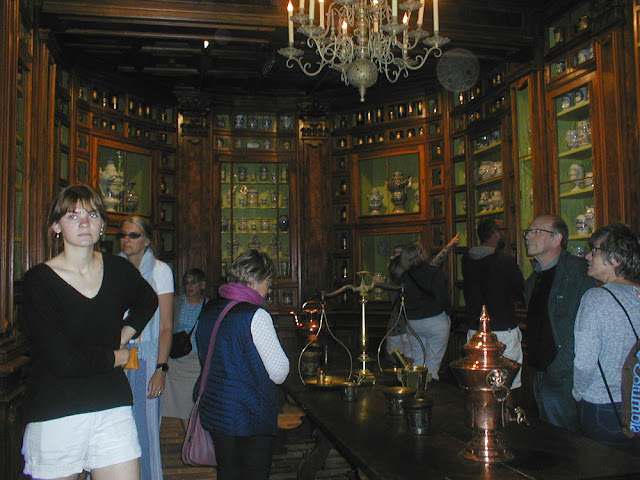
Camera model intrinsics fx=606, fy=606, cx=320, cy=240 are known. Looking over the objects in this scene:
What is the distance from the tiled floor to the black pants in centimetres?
119

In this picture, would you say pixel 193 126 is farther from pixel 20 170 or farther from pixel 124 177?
A: pixel 20 170

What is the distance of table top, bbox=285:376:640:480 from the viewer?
5.75ft

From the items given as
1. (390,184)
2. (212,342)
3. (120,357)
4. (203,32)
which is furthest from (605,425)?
(390,184)

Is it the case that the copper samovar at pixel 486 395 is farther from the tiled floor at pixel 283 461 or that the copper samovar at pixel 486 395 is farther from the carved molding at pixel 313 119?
the carved molding at pixel 313 119

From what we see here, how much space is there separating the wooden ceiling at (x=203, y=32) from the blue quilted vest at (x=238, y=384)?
3181mm

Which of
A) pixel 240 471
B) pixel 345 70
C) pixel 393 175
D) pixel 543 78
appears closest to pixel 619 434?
pixel 240 471

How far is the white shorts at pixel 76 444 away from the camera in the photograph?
5.93 feet

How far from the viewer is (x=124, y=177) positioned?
6.72 meters

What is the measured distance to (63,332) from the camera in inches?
73.1

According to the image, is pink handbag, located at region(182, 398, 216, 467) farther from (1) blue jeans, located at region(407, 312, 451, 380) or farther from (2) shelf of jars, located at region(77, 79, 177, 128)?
(2) shelf of jars, located at region(77, 79, 177, 128)

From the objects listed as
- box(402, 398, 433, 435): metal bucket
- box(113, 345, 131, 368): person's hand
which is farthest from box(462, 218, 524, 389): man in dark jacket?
box(113, 345, 131, 368): person's hand

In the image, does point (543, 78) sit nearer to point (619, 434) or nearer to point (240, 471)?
point (619, 434)

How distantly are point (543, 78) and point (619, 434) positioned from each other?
11.9 feet

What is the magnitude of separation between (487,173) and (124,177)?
3905 millimetres
